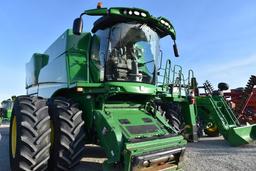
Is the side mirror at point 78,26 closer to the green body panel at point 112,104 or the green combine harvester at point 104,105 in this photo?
the green combine harvester at point 104,105

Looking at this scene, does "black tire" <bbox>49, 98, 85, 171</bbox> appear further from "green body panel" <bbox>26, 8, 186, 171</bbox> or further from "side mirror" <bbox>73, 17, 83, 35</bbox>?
"side mirror" <bbox>73, 17, 83, 35</bbox>

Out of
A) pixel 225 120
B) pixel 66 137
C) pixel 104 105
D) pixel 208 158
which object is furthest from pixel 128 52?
pixel 225 120

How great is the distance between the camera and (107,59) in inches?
247

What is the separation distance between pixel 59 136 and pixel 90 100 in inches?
38.7

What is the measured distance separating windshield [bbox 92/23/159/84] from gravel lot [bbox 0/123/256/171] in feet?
6.19

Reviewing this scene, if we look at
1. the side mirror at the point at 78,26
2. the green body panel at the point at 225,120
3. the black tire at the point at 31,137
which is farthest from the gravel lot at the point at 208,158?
the side mirror at the point at 78,26

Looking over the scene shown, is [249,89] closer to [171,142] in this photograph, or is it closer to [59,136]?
[171,142]

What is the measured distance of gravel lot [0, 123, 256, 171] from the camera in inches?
239

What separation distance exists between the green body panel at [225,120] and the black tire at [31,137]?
524cm

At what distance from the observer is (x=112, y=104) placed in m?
6.18

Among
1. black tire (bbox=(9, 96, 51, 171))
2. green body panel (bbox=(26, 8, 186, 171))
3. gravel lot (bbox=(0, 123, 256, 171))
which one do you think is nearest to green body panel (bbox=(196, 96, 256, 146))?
gravel lot (bbox=(0, 123, 256, 171))

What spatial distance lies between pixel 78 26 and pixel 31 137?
206cm

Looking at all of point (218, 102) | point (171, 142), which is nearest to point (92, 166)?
point (171, 142)

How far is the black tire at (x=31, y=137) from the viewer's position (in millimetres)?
Result: 4910
